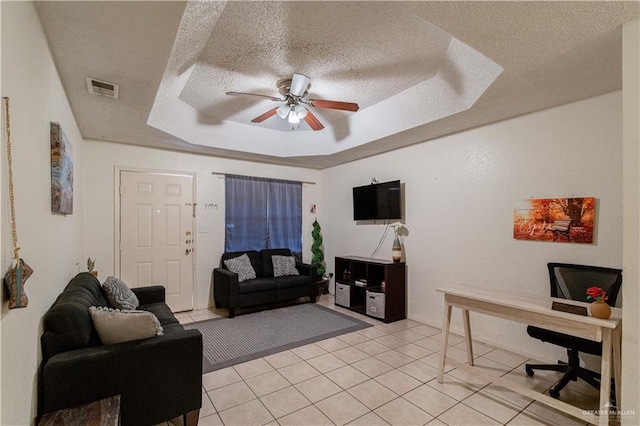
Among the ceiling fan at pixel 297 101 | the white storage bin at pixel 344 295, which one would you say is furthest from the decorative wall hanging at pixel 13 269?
the white storage bin at pixel 344 295

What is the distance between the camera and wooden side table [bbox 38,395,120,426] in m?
1.49

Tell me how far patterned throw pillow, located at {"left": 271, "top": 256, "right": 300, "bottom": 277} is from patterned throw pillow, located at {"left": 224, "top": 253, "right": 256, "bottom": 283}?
371 mm

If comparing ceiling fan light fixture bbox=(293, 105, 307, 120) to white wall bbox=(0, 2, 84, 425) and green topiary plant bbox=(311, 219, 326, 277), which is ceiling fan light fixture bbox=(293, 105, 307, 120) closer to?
white wall bbox=(0, 2, 84, 425)

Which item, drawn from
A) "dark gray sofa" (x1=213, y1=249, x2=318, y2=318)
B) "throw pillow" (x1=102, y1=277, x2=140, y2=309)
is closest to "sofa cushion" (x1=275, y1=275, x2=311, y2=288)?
"dark gray sofa" (x1=213, y1=249, x2=318, y2=318)

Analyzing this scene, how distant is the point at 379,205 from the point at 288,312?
211 centimetres

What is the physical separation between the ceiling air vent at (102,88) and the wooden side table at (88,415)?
7.24ft

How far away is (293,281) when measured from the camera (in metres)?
4.82

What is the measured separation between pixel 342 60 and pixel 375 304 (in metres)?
3.10

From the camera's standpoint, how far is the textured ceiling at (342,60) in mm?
1676

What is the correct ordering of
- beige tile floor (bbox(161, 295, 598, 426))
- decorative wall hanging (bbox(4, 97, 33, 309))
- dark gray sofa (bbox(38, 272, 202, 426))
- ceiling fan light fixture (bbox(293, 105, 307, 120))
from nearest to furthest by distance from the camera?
decorative wall hanging (bbox(4, 97, 33, 309)) → dark gray sofa (bbox(38, 272, 202, 426)) → beige tile floor (bbox(161, 295, 598, 426)) → ceiling fan light fixture (bbox(293, 105, 307, 120))

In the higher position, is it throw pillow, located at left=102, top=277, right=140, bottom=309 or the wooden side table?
throw pillow, located at left=102, top=277, right=140, bottom=309

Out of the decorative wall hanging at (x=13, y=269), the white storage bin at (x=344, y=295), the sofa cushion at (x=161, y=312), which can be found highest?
the decorative wall hanging at (x=13, y=269)

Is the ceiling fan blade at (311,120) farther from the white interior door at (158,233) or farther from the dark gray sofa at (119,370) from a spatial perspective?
the dark gray sofa at (119,370)

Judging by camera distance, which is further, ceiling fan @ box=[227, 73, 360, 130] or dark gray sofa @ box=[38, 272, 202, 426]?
ceiling fan @ box=[227, 73, 360, 130]
